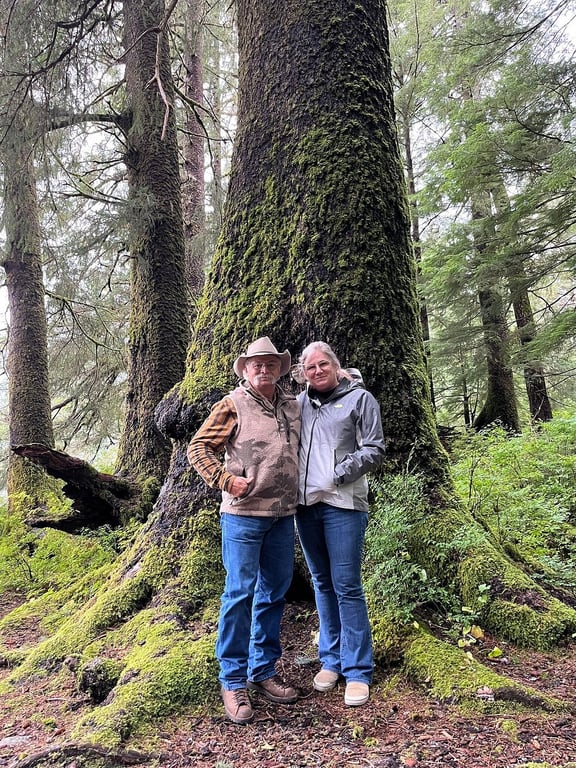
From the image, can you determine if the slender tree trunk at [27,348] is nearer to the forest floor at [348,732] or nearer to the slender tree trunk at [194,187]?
the slender tree trunk at [194,187]

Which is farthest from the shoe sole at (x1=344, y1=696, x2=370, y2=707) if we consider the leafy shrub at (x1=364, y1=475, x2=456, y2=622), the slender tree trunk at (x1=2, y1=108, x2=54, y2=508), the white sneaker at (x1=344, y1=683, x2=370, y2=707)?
the slender tree trunk at (x1=2, y1=108, x2=54, y2=508)

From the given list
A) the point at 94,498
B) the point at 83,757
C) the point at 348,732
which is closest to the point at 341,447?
the point at 348,732

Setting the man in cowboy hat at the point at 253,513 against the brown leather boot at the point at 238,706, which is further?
the man in cowboy hat at the point at 253,513

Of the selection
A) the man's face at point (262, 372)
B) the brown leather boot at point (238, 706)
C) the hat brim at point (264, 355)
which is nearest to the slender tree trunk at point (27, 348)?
the hat brim at point (264, 355)

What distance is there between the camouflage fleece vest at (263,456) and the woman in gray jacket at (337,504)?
0.09m

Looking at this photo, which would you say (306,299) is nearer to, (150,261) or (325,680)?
(325,680)

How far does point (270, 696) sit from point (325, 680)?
316 mm

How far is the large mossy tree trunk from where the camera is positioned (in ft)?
11.9

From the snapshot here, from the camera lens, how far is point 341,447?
3.06 m

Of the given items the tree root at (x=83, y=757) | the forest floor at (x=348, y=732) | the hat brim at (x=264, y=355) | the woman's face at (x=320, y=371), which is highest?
the hat brim at (x=264, y=355)

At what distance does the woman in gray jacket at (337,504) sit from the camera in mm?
2959

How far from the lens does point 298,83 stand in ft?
14.4

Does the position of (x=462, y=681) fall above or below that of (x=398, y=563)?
below

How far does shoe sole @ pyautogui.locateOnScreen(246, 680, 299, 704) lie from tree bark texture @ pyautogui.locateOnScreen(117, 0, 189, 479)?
4.04 meters
